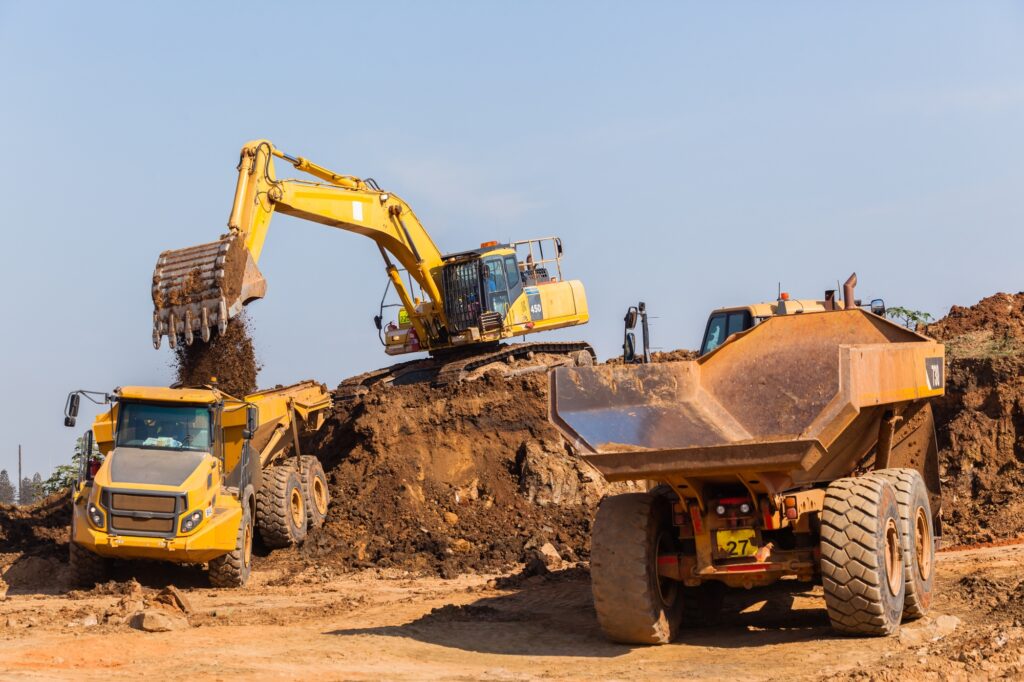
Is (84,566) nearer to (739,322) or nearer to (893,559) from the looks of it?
(739,322)

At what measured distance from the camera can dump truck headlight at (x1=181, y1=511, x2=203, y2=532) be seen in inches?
595

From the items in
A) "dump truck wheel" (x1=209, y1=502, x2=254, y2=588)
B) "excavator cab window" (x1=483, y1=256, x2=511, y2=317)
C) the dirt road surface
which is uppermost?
"excavator cab window" (x1=483, y1=256, x2=511, y2=317)

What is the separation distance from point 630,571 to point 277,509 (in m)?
8.68

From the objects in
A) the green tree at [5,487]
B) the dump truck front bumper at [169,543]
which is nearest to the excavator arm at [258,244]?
the dump truck front bumper at [169,543]

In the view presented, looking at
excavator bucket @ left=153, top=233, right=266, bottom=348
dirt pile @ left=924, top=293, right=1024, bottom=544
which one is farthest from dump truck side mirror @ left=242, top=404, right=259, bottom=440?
dirt pile @ left=924, top=293, right=1024, bottom=544

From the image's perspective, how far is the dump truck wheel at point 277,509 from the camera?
17828 mm

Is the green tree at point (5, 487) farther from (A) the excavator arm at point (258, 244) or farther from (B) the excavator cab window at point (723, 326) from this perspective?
(B) the excavator cab window at point (723, 326)

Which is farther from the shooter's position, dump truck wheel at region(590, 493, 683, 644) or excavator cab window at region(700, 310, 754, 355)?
excavator cab window at region(700, 310, 754, 355)

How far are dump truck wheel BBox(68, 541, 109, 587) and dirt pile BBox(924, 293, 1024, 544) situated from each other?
425 inches

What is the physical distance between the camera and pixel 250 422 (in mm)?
15977

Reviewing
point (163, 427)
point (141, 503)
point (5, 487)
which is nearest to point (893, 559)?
point (141, 503)

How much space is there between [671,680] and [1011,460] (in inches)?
411

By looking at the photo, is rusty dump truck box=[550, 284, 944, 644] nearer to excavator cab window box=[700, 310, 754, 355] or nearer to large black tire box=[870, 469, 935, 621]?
large black tire box=[870, 469, 935, 621]

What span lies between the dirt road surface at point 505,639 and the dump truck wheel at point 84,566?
3.04ft
